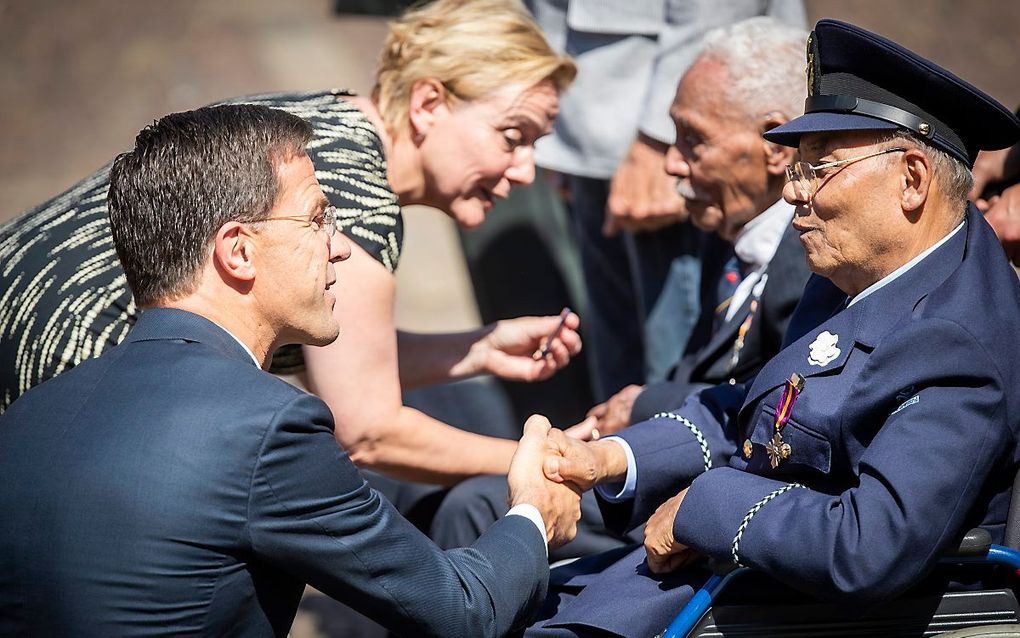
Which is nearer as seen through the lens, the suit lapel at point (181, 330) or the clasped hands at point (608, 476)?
the suit lapel at point (181, 330)

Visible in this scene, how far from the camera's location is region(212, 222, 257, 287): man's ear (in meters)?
2.02

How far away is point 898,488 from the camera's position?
198 centimetres

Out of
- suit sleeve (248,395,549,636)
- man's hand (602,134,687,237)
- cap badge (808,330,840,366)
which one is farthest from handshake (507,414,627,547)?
man's hand (602,134,687,237)

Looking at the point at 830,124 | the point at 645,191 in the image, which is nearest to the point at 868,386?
the point at 830,124

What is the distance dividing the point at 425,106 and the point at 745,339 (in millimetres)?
1037

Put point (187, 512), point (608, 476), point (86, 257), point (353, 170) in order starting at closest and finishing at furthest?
point (187, 512) < point (608, 476) < point (86, 257) < point (353, 170)

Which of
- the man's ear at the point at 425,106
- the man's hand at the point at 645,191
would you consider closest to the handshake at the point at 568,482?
the man's ear at the point at 425,106

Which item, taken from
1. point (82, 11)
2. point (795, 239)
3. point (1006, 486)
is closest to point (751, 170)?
point (795, 239)

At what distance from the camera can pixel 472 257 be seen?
541 cm

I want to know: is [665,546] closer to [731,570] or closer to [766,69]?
[731,570]

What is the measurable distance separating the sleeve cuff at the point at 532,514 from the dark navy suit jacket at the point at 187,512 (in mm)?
312

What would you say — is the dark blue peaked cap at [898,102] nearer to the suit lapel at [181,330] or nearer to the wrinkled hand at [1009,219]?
the wrinkled hand at [1009,219]

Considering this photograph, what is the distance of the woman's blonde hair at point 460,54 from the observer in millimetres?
3176

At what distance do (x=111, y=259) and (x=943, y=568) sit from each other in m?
1.90
